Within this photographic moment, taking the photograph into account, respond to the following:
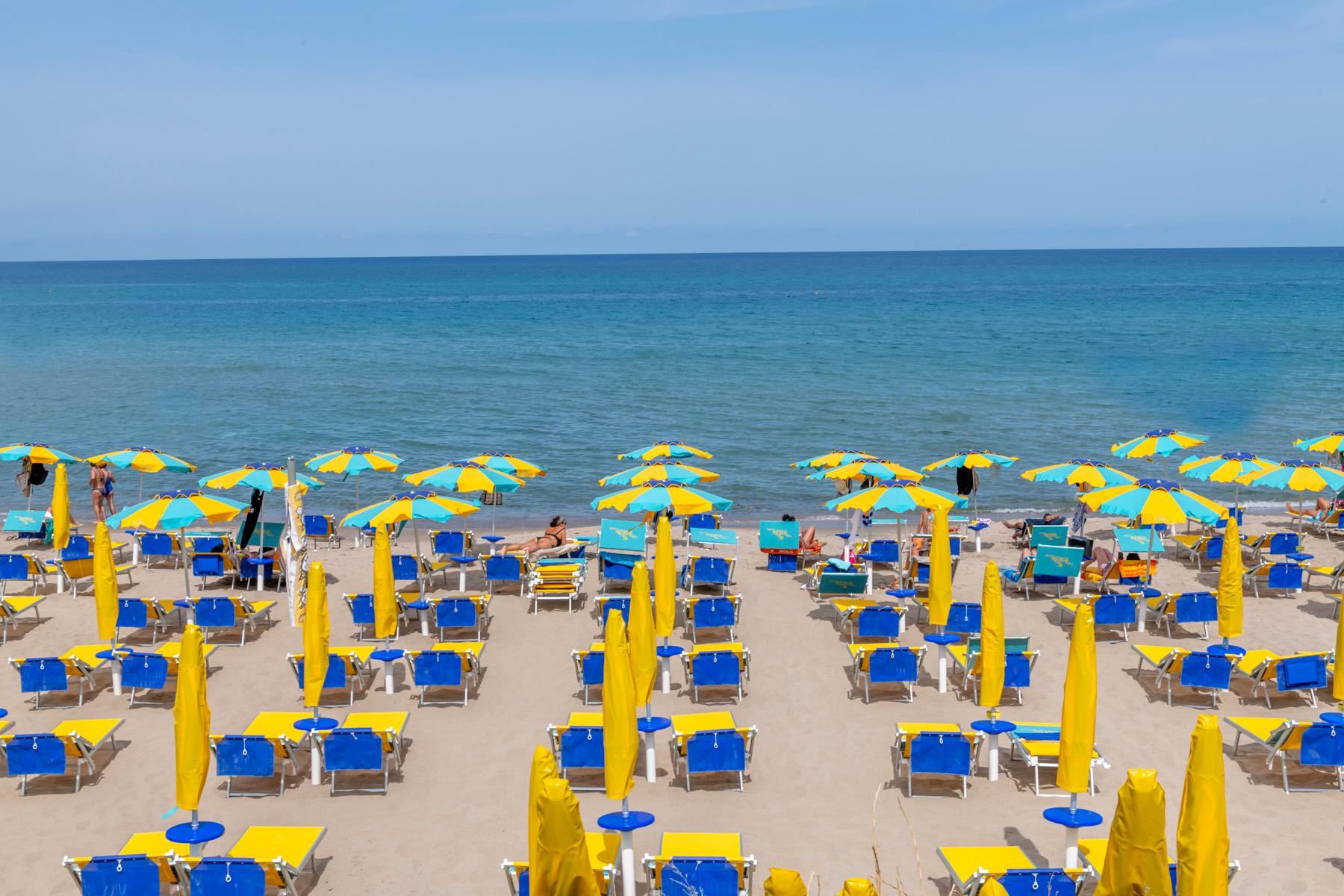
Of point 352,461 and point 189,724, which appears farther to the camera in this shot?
point 352,461

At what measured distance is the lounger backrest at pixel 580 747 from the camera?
9.20m

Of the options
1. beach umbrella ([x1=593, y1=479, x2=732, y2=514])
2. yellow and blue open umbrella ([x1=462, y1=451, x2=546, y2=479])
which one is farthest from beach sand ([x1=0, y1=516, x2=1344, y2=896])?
yellow and blue open umbrella ([x1=462, y1=451, x2=546, y2=479])

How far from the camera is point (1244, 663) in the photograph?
11336 millimetres

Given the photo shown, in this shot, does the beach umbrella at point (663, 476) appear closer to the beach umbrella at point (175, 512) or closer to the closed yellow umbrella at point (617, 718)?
the beach umbrella at point (175, 512)

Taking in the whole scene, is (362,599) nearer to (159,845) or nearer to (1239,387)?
(159,845)

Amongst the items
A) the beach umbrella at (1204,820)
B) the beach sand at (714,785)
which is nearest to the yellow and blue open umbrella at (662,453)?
the beach sand at (714,785)

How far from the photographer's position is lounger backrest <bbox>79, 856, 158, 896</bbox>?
710 centimetres

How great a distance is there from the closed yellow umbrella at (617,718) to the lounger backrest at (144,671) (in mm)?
5812

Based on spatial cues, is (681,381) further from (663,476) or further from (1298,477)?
(1298,477)

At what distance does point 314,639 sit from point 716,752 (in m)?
3.54

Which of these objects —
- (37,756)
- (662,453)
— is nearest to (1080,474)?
(662,453)

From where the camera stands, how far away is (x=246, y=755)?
8.98m

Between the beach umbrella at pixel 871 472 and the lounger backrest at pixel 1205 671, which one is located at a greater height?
the beach umbrella at pixel 871 472

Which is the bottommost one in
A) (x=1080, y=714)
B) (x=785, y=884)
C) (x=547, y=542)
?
(x=547, y=542)
